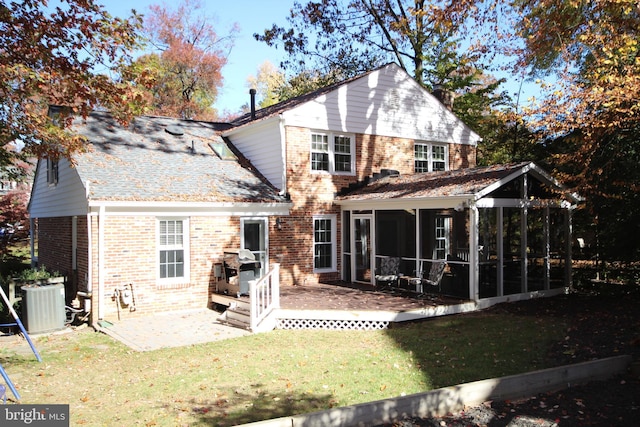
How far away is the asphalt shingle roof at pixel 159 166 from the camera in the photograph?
12.6 m

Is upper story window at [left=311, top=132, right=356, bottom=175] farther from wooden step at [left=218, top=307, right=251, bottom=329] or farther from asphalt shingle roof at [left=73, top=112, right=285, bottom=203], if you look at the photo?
wooden step at [left=218, top=307, right=251, bottom=329]

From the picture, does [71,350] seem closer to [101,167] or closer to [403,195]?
[101,167]

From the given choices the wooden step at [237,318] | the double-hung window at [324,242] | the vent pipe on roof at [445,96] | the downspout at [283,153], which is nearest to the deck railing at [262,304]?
the wooden step at [237,318]

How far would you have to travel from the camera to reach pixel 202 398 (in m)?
6.41

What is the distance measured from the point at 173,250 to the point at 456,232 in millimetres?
10839

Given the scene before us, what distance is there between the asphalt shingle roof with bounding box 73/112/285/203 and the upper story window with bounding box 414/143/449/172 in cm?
600

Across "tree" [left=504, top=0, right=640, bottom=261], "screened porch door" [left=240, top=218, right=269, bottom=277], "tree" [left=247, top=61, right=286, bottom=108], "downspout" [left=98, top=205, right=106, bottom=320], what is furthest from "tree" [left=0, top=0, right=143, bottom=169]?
"tree" [left=247, top=61, right=286, bottom=108]

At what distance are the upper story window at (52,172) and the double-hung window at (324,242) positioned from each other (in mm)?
8450

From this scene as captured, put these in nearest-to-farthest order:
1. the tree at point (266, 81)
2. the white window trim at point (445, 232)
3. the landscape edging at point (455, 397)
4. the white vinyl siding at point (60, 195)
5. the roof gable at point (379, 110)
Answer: the landscape edging at point (455, 397) → the white vinyl siding at point (60, 195) → the roof gable at point (379, 110) → the white window trim at point (445, 232) → the tree at point (266, 81)

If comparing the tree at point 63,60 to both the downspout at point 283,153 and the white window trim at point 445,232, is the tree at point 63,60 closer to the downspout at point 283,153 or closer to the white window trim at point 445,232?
the downspout at point 283,153

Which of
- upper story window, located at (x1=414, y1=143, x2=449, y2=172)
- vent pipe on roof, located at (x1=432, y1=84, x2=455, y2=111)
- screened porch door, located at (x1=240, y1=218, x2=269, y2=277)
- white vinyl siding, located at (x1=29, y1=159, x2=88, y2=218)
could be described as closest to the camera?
white vinyl siding, located at (x1=29, y1=159, x2=88, y2=218)

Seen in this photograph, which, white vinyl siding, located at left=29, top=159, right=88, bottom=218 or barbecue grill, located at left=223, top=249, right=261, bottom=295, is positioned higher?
white vinyl siding, located at left=29, top=159, right=88, bottom=218

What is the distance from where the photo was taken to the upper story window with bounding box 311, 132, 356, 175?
629 inches

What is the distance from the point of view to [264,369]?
7738mm
